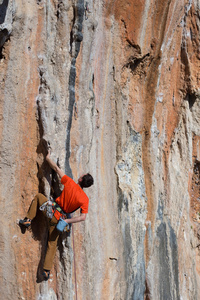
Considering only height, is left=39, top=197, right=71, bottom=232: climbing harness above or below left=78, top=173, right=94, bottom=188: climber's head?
below

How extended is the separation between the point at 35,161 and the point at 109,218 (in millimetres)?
1620

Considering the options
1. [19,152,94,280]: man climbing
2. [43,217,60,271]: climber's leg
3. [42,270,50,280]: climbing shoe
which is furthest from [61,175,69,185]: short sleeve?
[42,270,50,280]: climbing shoe

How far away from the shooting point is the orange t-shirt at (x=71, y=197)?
3998 millimetres

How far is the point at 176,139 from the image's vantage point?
23.3 feet

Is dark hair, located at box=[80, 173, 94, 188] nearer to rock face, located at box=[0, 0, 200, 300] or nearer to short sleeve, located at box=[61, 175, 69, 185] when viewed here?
short sleeve, located at box=[61, 175, 69, 185]

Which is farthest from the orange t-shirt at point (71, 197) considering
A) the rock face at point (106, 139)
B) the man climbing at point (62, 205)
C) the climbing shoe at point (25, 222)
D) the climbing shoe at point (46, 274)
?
the climbing shoe at point (46, 274)

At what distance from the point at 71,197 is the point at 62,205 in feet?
0.54

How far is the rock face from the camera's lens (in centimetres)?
408

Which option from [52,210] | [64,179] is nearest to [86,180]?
[64,179]

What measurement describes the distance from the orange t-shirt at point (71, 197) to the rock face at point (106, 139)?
0.98 feet

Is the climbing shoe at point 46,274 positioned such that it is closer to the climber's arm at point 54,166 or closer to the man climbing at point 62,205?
the man climbing at point 62,205

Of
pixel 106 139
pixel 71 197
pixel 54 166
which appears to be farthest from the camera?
pixel 106 139

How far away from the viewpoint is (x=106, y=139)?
17.7ft

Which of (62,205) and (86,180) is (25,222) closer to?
(62,205)
